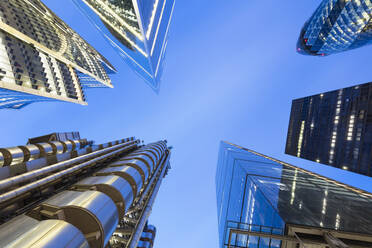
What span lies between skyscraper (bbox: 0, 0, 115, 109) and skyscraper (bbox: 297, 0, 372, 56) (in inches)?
4034

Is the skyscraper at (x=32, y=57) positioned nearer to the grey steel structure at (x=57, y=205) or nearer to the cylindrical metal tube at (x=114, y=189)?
the grey steel structure at (x=57, y=205)

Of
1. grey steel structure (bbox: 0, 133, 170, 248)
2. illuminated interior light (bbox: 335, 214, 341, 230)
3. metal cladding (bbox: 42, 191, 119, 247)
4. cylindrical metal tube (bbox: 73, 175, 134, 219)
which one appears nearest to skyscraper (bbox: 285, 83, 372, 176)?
illuminated interior light (bbox: 335, 214, 341, 230)

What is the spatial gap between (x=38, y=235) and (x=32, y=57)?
5306 centimetres

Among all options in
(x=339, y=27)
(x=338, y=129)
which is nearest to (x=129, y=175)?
(x=338, y=129)

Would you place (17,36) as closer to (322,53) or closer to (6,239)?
(6,239)

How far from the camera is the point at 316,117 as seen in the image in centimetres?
7081

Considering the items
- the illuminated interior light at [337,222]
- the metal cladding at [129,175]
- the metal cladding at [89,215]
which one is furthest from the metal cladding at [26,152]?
the illuminated interior light at [337,222]

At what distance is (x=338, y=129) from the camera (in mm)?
58094

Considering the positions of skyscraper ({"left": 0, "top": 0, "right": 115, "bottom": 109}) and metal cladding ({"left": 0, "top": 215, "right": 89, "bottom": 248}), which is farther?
skyscraper ({"left": 0, "top": 0, "right": 115, "bottom": 109})

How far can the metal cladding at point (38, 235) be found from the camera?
5.06 metres

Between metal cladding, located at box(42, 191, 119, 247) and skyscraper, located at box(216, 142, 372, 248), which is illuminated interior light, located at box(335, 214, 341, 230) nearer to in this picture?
skyscraper, located at box(216, 142, 372, 248)

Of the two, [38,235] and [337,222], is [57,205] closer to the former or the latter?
[38,235]

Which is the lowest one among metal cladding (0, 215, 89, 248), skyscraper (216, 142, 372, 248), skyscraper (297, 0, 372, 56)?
skyscraper (216, 142, 372, 248)

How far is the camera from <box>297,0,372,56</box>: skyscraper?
178ft
